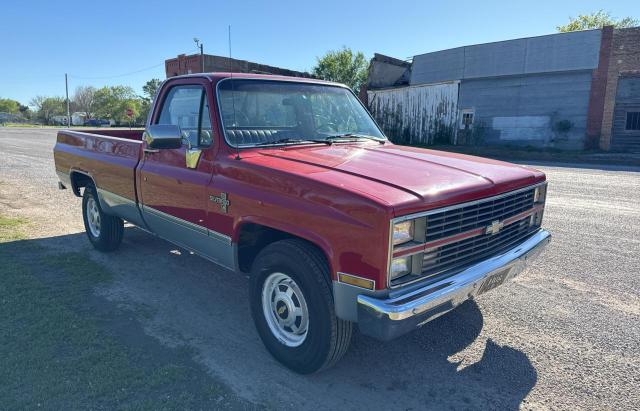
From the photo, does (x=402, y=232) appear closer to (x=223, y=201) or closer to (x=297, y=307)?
(x=297, y=307)

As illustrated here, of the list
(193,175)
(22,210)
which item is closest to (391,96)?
(22,210)

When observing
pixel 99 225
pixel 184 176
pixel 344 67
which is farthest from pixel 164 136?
pixel 344 67

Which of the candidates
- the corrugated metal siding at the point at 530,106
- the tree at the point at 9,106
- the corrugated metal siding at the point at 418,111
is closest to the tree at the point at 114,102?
the tree at the point at 9,106

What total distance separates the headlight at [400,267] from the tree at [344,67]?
48.9 meters

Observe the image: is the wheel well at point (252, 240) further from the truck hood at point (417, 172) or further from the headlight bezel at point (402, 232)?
the headlight bezel at point (402, 232)

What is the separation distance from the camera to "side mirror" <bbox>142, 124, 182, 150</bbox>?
3617 millimetres

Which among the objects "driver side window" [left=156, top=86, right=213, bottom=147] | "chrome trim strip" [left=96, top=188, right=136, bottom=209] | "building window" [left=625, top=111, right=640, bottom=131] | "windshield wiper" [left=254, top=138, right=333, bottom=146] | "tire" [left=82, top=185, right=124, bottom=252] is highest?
"building window" [left=625, top=111, right=640, bottom=131]

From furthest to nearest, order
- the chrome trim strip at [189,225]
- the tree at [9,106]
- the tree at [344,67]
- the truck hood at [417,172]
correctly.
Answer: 1. the tree at [9,106]
2. the tree at [344,67]
3. the chrome trim strip at [189,225]
4. the truck hood at [417,172]

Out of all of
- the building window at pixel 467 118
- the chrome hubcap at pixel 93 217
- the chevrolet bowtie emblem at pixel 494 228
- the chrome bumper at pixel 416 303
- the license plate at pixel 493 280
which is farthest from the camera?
the building window at pixel 467 118

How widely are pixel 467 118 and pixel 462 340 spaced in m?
23.0

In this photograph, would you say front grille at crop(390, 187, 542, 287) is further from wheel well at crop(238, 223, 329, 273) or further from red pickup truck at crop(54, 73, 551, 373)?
wheel well at crop(238, 223, 329, 273)

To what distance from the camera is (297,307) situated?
313 cm

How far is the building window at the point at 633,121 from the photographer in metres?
20.6

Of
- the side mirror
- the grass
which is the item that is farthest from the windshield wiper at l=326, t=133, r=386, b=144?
the grass
